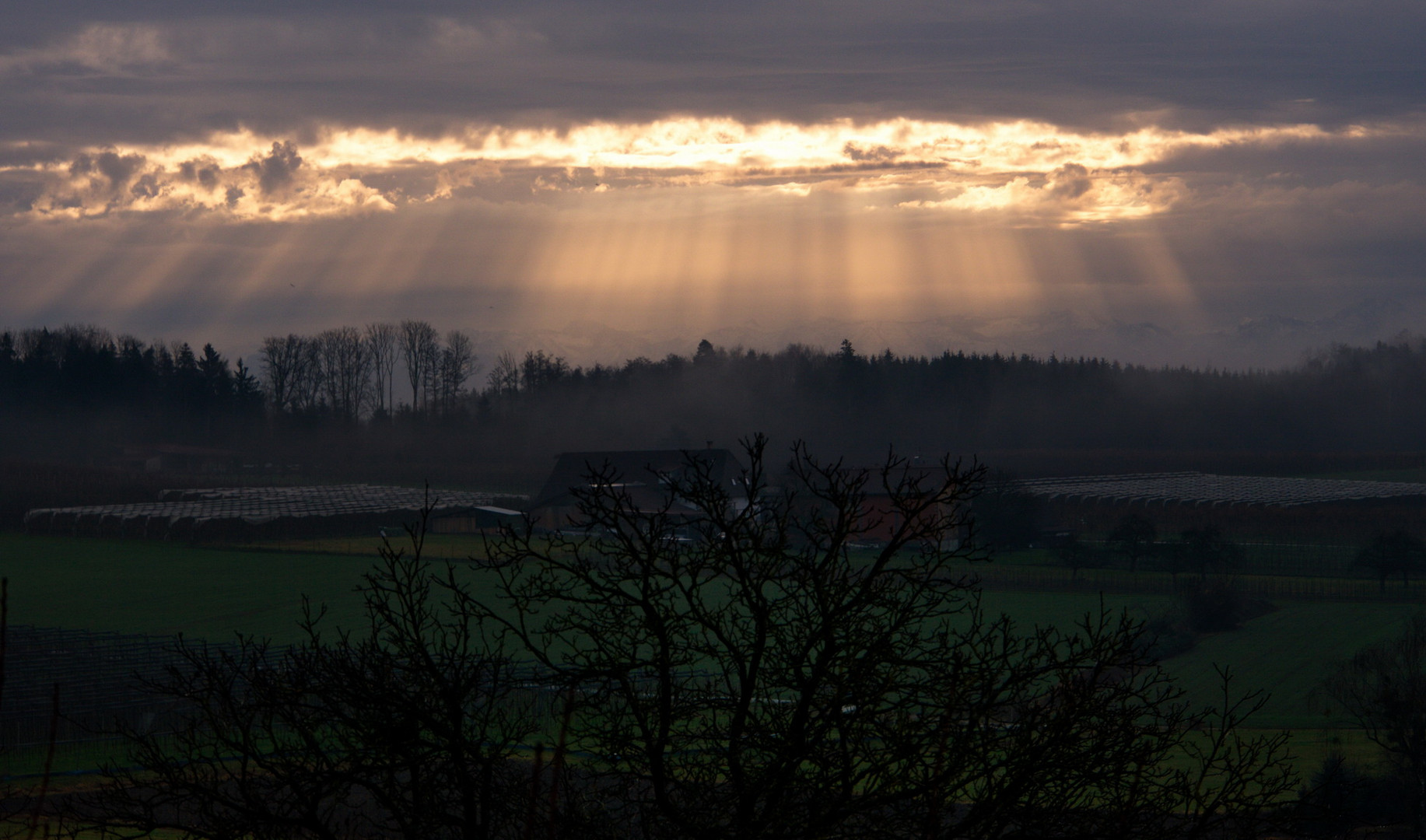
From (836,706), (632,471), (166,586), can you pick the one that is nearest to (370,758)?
(836,706)

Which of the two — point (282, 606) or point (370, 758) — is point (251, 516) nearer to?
point (282, 606)

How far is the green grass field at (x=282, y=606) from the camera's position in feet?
104

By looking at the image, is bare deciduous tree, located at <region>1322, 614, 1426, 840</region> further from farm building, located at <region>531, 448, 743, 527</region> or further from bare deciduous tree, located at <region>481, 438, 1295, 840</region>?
farm building, located at <region>531, 448, 743, 527</region>

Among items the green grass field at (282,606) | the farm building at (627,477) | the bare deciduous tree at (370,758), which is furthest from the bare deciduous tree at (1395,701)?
the farm building at (627,477)

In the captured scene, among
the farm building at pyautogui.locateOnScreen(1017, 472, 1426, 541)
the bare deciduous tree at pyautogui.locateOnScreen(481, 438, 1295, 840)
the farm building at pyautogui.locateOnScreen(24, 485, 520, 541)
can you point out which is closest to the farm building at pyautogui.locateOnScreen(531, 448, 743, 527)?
the farm building at pyautogui.locateOnScreen(24, 485, 520, 541)

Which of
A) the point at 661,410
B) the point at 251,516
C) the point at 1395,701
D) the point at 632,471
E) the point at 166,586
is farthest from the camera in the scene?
the point at 661,410

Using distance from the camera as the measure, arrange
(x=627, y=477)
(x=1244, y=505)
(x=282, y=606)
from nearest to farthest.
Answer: (x=282, y=606) → (x=627, y=477) → (x=1244, y=505)

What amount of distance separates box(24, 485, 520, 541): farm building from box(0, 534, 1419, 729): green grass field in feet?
9.02

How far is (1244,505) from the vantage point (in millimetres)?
61812

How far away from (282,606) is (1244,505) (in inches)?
1893

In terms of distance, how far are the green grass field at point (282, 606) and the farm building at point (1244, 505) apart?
16.4 m

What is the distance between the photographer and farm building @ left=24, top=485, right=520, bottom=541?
56.8 m

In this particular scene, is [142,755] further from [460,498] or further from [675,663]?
[460,498]

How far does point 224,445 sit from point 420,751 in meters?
99.7
